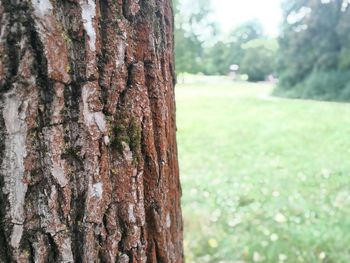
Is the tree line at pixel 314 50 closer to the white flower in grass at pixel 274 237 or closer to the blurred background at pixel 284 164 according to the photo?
the blurred background at pixel 284 164

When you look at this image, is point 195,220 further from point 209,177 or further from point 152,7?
point 152,7

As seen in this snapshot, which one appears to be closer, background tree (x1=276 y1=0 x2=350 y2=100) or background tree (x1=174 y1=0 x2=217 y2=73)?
background tree (x1=276 y1=0 x2=350 y2=100)

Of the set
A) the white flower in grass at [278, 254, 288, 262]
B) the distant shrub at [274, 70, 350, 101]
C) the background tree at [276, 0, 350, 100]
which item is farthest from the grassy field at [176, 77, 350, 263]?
the background tree at [276, 0, 350, 100]

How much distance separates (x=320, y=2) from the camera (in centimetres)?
2086

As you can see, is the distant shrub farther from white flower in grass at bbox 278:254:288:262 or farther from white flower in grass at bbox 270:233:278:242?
white flower in grass at bbox 278:254:288:262

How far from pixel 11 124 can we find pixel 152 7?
1.37 feet

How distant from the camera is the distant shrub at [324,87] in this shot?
20.4 metres

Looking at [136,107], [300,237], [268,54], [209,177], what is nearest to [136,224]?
[136,107]

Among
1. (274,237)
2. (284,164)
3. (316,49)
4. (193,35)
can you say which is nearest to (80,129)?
(274,237)

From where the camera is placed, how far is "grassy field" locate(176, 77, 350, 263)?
11.5 ft

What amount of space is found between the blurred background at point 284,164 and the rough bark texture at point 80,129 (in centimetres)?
246

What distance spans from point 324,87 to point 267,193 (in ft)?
55.8

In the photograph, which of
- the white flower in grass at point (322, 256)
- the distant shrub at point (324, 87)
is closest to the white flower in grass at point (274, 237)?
the white flower in grass at point (322, 256)

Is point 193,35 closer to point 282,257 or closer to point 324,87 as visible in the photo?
point 324,87
